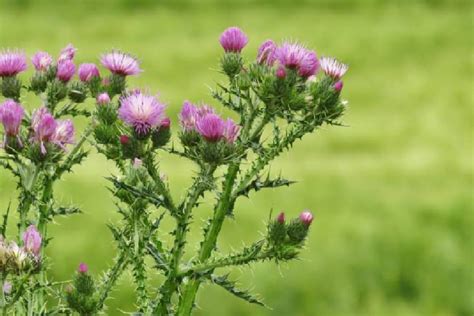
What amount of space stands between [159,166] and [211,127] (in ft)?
0.34

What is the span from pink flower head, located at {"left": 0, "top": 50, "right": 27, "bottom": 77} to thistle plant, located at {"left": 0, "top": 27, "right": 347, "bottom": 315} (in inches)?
4.2

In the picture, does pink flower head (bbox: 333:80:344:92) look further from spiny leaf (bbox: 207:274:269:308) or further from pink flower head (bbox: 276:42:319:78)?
spiny leaf (bbox: 207:274:269:308)

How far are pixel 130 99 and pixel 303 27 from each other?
19725 mm

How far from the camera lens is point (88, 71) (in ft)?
5.51

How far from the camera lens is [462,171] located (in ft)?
40.4

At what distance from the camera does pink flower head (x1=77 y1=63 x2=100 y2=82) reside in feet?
5.49

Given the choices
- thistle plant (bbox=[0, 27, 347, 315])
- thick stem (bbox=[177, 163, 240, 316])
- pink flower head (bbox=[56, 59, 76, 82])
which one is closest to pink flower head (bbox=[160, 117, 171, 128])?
thistle plant (bbox=[0, 27, 347, 315])

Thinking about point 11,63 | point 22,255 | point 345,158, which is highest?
point 345,158

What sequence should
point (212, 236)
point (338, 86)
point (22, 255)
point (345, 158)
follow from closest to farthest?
point (22, 255) < point (212, 236) < point (338, 86) < point (345, 158)

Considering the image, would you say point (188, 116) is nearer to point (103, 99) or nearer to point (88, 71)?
point (103, 99)

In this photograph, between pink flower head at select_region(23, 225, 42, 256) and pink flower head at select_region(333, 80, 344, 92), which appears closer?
pink flower head at select_region(23, 225, 42, 256)

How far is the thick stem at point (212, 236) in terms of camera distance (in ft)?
4.70

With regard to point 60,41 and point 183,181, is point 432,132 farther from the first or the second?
point 60,41

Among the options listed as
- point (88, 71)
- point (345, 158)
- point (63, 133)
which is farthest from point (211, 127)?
point (345, 158)
